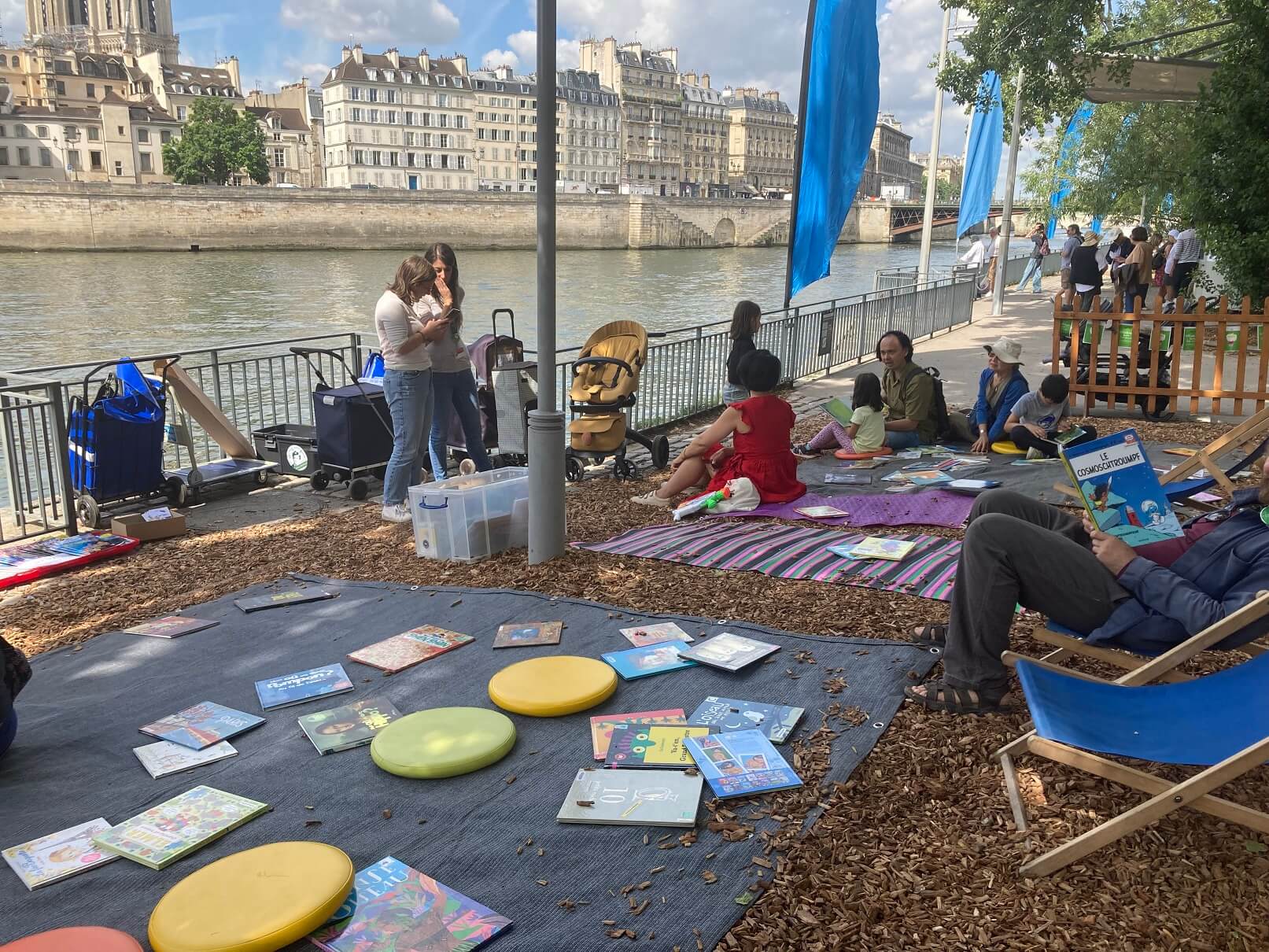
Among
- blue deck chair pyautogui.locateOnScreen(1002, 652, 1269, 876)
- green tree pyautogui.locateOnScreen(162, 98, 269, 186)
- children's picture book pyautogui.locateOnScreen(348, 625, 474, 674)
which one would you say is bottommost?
children's picture book pyautogui.locateOnScreen(348, 625, 474, 674)

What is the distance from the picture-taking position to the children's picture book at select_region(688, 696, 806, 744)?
3455 millimetres

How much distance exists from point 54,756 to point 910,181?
19066 centimetres

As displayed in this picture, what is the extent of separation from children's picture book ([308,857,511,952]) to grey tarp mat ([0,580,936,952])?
0.06 meters

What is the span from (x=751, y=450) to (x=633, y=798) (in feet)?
13.4

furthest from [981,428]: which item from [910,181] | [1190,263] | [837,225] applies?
[910,181]

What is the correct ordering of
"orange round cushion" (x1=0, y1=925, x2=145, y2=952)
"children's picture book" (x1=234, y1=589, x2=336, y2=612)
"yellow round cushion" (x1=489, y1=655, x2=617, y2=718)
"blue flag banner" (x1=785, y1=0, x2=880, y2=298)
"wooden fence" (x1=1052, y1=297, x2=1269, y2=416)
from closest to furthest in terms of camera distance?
1. "orange round cushion" (x1=0, y1=925, x2=145, y2=952)
2. "yellow round cushion" (x1=489, y1=655, x2=617, y2=718)
3. "children's picture book" (x1=234, y1=589, x2=336, y2=612)
4. "wooden fence" (x1=1052, y1=297, x2=1269, y2=416)
5. "blue flag banner" (x1=785, y1=0, x2=880, y2=298)

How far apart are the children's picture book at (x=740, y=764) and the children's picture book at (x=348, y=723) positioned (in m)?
1.19

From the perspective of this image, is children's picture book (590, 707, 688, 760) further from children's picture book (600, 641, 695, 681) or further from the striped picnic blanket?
the striped picnic blanket

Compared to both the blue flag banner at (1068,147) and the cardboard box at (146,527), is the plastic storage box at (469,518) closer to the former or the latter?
the cardboard box at (146,527)

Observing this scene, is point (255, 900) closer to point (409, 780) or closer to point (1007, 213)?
point (409, 780)

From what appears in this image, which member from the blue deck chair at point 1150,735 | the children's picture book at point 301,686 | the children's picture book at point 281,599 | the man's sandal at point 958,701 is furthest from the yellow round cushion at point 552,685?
the children's picture book at point 281,599

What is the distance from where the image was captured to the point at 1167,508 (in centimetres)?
392

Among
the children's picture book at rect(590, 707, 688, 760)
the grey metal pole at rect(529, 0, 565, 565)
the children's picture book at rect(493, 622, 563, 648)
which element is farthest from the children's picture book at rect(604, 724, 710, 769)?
the grey metal pole at rect(529, 0, 565, 565)

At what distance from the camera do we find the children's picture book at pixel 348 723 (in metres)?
3.46
